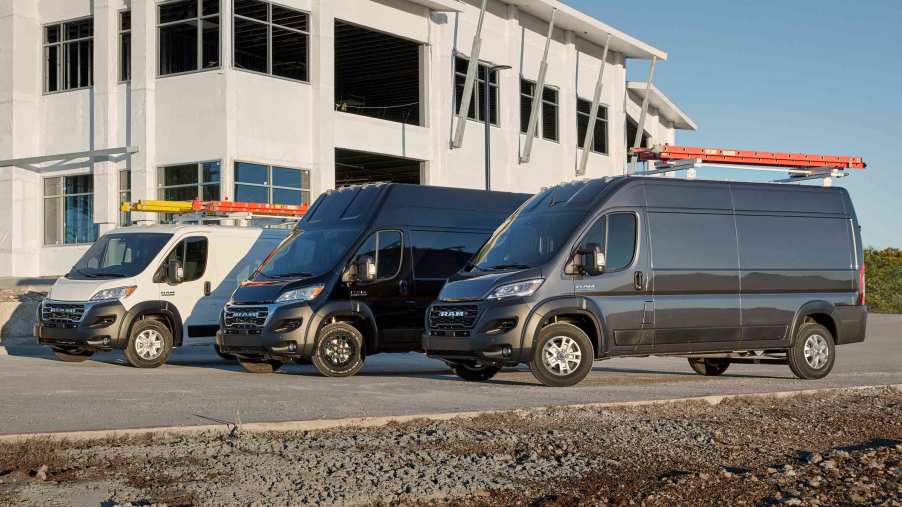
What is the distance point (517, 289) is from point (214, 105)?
2052 cm

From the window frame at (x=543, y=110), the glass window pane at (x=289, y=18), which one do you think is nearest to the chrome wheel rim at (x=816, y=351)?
the glass window pane at (x=289, y=18)

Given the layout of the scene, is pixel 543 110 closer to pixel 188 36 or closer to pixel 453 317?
pixel 188 36

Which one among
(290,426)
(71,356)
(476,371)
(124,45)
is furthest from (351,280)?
(124,45)

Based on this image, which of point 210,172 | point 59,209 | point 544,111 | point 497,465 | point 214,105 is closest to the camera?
point 497,465

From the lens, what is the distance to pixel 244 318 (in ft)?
52.3

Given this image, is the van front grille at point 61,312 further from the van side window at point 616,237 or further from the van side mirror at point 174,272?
the van side window at point 616,237

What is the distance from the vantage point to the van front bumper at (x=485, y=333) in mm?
13586

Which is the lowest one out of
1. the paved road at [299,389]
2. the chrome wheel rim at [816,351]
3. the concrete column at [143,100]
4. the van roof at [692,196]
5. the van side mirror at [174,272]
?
the paved road at [299,389]

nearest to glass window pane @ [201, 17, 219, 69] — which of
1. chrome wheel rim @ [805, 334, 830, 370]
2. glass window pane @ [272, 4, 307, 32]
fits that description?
glass window pane @ [272, 4, 307, 32]

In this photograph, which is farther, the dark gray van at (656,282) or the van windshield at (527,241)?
the van windshield at (527,241)

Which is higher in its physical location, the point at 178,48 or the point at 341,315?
the point at 178,48

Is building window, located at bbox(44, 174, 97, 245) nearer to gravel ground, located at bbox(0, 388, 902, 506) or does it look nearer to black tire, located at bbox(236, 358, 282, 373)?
black tire, located at bbox(236, 358, 282, 373)

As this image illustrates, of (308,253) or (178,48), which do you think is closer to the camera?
(308,253)

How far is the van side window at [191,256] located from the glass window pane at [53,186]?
19366 millimetres
